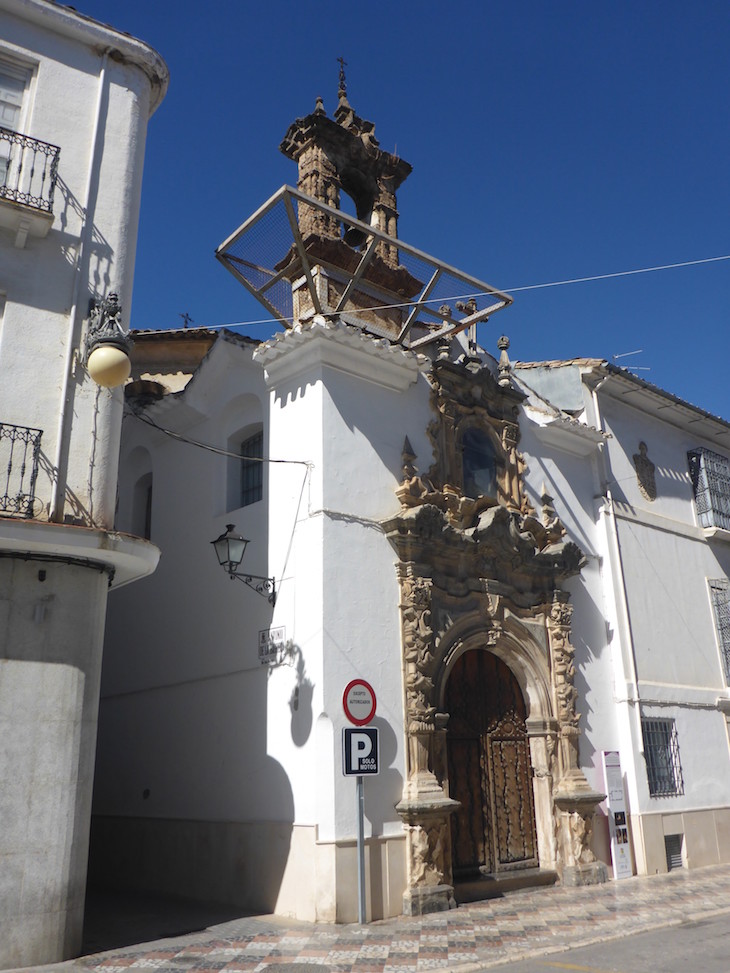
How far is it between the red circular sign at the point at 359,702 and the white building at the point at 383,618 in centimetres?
26

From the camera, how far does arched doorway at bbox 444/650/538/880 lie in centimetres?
1117

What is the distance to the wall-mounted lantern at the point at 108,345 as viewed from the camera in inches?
283

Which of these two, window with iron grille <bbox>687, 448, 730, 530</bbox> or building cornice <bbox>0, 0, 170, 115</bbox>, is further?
window with iron grille <bbox>687, 448, 730, 530</bbox>

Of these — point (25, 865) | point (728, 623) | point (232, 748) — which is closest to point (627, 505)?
point (728, 623)

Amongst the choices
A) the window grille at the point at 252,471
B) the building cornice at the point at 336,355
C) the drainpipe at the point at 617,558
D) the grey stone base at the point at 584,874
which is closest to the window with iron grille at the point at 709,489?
the drainpipe at the point at 617,558

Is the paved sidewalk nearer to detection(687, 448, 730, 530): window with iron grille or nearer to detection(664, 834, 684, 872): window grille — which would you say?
detection(664, 834, 684, 872): window grille

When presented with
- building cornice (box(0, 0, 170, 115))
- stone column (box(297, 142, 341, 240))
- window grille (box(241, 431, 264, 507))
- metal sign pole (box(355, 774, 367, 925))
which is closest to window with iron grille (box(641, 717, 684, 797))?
metal sign pole (box(355, 774, 367, 925))

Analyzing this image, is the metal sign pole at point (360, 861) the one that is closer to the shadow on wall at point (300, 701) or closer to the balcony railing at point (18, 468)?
the shadow on wall at point (300, 701)

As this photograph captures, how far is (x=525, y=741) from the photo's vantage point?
12336mm

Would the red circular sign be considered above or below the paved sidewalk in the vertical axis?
above

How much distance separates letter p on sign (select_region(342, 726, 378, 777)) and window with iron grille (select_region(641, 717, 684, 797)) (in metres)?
6.21

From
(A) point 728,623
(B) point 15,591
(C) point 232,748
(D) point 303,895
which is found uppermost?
(A) point 728,623

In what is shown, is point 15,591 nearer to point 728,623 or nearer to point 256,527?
point 256,527

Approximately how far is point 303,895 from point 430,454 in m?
5.95
